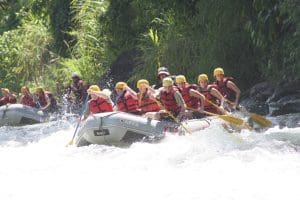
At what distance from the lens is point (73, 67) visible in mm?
23594

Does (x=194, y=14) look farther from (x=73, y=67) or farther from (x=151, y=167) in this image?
(x=151, y=167)

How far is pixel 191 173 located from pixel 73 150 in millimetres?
4093

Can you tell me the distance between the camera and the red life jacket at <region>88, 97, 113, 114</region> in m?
13.4

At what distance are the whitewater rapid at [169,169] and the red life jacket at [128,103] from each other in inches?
44.3

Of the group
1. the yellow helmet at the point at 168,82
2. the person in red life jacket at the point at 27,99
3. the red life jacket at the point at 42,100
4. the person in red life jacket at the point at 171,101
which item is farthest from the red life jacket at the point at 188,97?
the person in red life jacket at the point at 27,99

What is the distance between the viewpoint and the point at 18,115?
18391mm

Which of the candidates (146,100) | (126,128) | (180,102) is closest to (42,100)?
(146,100)

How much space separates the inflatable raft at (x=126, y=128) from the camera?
1220 cm

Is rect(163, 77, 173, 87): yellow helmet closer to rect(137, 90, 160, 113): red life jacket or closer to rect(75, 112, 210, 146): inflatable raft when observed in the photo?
rect(137, 90, 160, 113): red life jacket

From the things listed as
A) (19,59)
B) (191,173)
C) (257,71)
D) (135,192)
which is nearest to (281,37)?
(257,71)

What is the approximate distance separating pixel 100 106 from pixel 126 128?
137 cm

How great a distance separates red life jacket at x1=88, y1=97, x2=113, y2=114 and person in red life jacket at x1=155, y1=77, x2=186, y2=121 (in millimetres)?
1067

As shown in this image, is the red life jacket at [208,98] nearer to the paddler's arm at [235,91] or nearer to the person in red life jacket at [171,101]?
the paddler's arm at [235,91]

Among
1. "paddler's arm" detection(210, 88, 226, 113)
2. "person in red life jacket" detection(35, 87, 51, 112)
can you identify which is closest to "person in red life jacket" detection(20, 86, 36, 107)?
"person in red life jacket" detection(35, 87, 51, 112)
